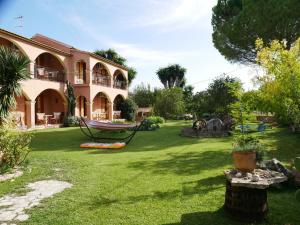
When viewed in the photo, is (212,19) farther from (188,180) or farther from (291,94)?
(188,180)

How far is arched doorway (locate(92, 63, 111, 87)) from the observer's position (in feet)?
88.5

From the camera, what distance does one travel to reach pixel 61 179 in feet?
19.9

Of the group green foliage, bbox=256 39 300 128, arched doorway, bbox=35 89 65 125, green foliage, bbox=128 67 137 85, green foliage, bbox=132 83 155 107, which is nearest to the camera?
green foliage, bbox=256 39 300 128

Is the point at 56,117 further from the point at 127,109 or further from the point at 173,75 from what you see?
the point at 173,75

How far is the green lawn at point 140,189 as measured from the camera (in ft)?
13.4

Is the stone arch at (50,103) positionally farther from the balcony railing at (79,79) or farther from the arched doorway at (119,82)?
the arched doorway at (119,82)

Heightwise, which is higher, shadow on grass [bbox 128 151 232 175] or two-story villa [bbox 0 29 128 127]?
two-story villa [bbox 0 29 128 127]

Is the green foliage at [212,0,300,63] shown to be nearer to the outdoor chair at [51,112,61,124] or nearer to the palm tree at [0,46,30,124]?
the palm tree at [0,46,30,124]

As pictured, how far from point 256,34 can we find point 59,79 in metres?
14.8

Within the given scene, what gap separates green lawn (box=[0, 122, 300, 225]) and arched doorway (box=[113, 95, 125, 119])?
20.1m

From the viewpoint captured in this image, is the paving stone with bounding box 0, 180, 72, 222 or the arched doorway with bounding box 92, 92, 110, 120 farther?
the arched doorway with bounding box 92, 92, 110, 120

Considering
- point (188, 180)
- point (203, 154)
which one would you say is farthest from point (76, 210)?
point (203, 154)

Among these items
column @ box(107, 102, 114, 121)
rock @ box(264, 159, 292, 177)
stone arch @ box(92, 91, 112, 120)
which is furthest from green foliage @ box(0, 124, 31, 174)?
column @ box(107, 102, 114, 121)

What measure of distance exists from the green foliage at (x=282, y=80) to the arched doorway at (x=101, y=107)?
21.0m
